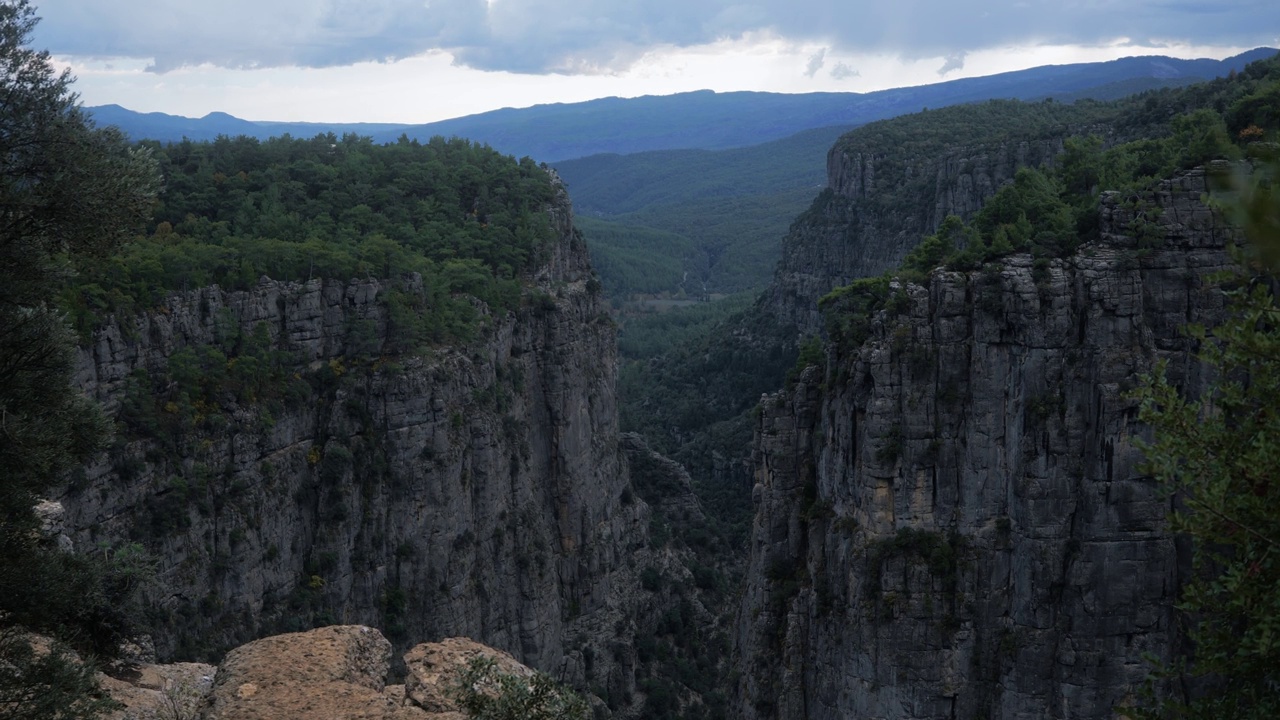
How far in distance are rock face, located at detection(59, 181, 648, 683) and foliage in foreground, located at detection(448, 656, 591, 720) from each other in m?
26.6

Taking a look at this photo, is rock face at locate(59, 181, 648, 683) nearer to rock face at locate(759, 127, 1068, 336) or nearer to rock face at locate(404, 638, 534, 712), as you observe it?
rock face at locate(404, 638, 534, 712)

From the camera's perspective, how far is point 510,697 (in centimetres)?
1276

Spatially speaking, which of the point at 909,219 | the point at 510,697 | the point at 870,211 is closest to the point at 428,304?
the point at 510,697

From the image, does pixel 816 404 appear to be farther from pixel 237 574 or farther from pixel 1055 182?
pixel 237 574

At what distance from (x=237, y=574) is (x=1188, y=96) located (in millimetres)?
57539

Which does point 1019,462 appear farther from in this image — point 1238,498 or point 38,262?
point 38,262

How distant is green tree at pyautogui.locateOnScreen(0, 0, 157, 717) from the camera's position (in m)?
13.5

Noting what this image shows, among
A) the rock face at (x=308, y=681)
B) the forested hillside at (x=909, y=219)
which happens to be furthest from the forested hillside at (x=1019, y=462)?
the rock face at (x=308, y=681)

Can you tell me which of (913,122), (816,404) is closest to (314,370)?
(816,404)

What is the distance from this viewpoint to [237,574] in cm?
4397

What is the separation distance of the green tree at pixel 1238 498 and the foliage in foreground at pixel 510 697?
6.07 meters

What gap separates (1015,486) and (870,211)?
7457cm

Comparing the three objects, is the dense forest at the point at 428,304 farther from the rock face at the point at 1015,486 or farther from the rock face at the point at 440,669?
the rock face at the point at 440,669

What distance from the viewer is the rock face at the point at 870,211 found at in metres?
89.4
